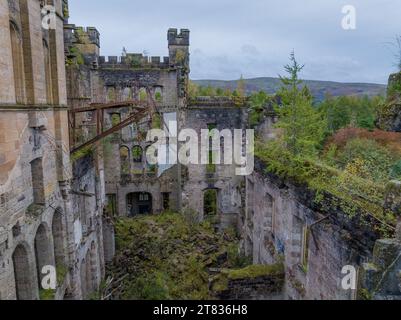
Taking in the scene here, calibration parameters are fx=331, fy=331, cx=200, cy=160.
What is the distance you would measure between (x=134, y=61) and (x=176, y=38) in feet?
10.0

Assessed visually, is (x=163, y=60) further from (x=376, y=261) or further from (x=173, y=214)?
(x=376, y=261)

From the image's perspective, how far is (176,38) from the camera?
69.5ft

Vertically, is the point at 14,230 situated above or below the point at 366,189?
below

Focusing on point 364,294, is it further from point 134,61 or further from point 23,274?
point 134,61

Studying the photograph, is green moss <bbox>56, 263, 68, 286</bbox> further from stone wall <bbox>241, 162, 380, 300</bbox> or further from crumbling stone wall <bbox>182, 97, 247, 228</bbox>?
crumbling stone wall <bbox>182, 97, 247, 228</bbox>

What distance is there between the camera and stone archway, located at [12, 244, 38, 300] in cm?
770

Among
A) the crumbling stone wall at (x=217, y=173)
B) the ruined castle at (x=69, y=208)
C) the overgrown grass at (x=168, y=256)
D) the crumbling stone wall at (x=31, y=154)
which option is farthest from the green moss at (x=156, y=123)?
the crumbling stone wall at (x=31, y=154)

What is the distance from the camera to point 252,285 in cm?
1074

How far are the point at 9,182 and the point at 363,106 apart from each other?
32763 millimetres

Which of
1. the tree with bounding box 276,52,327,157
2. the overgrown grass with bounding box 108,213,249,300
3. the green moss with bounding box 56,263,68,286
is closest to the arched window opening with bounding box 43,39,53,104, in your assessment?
the green moss with bounding box 56,263,68,286

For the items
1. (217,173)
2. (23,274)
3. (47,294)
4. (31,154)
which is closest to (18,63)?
(31,154)

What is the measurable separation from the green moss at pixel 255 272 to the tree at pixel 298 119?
12.9ft

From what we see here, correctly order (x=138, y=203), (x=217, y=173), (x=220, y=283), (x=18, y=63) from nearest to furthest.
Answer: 1. (x=18, y=63)
2. (x=220, y=283)
3. (x=217, y=173)
4. (x=138, y=203)
